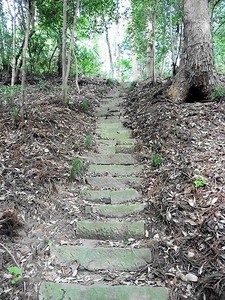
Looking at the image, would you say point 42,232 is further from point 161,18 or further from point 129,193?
point 161,18

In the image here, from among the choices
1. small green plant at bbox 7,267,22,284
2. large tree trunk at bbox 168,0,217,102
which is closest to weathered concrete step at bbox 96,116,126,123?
large tree trunk at bbox 168,0,217,102

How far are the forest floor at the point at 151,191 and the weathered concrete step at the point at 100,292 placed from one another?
106mm

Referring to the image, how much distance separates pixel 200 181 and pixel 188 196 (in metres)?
0.23

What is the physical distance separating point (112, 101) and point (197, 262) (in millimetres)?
6227

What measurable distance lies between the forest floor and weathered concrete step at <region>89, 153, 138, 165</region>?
165 mm

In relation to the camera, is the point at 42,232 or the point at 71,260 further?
the point at 42,232

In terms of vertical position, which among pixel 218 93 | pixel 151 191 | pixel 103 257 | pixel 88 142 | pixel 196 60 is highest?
pixel 196 60

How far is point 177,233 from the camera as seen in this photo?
3143mm

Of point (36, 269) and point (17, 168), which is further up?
point (17, 168)

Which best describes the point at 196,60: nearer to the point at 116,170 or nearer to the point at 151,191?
the point at 116,170

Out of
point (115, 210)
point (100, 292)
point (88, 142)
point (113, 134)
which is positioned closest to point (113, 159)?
point (88, 142)

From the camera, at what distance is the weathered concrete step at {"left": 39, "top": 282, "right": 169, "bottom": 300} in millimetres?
2596

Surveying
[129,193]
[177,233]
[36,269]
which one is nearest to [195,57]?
[129,193]

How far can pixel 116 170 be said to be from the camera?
4.49m
